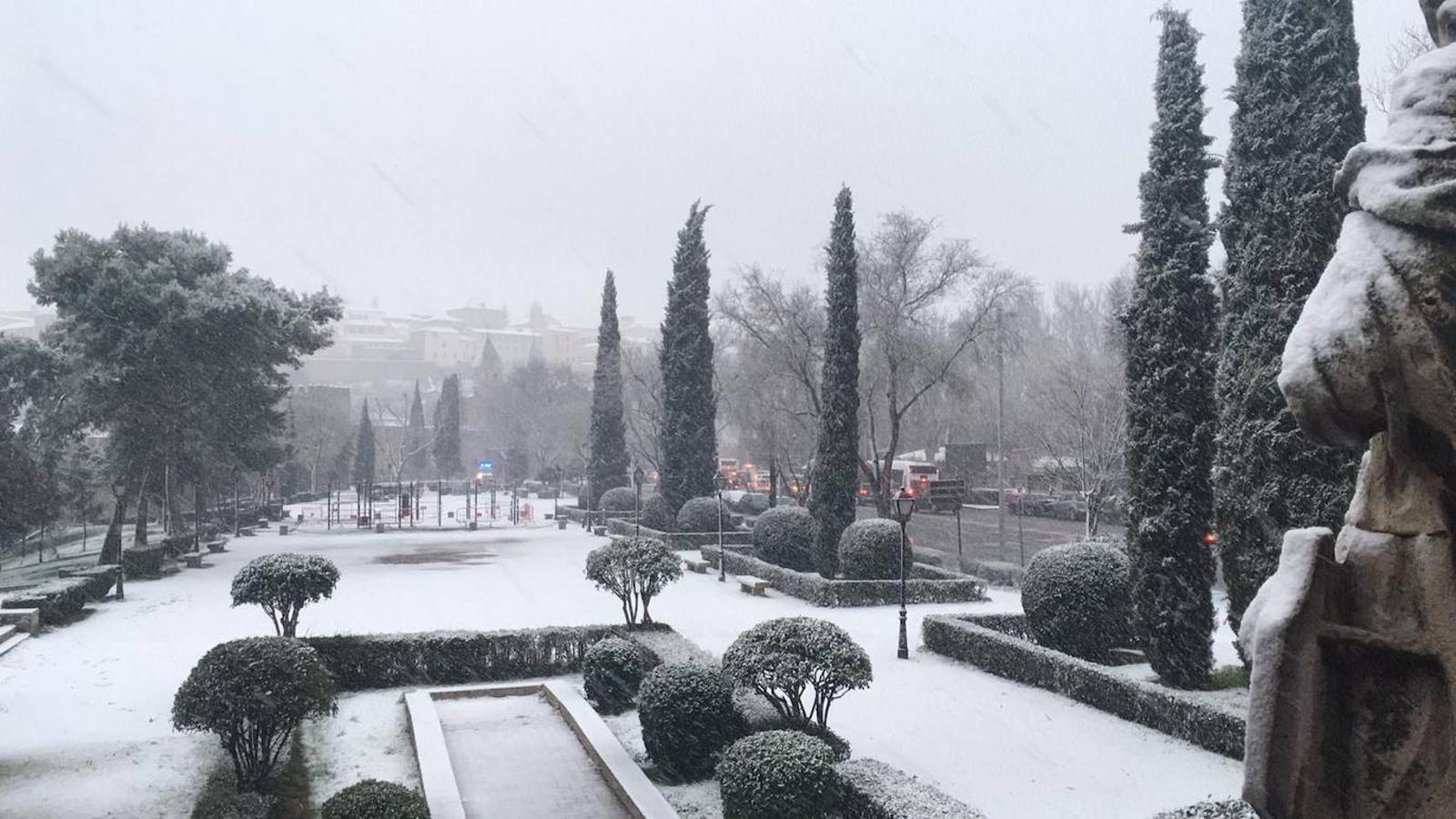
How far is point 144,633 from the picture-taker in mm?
17781

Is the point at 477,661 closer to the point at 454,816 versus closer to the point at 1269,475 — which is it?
the point at 454,816

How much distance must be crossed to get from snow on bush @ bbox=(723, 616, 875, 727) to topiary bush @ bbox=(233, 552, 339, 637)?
7111mm

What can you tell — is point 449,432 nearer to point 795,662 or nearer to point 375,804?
point 795,662

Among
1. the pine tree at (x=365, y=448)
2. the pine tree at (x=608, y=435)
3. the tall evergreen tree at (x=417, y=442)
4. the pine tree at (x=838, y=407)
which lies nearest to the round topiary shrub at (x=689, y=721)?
the pine tree at (x=838, y=407)

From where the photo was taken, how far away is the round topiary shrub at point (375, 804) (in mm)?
7105

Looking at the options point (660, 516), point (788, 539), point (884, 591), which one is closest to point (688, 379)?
point (660, 516)

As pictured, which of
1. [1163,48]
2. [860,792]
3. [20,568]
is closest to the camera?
[860,792]

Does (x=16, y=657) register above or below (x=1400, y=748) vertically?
below

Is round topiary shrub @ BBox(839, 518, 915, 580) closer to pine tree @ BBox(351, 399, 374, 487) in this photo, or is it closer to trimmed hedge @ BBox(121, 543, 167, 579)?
trimmed hedge @ BBox(121, 543, 167, 579)

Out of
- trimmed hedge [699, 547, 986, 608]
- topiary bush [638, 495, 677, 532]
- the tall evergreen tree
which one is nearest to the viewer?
trimmed hedge [699, 547, 986, 608]

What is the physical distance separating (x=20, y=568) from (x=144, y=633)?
15.4m

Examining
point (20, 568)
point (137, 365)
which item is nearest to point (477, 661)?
point (137, 365)

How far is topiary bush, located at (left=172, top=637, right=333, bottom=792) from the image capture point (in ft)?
28.8

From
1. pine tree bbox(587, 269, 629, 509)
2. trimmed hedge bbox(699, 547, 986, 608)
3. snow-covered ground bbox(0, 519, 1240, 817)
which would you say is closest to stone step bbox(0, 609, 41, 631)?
snow-covered ground bbox(0, 519, 1240, 817)
